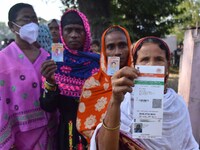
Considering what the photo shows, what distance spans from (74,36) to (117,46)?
43 cm

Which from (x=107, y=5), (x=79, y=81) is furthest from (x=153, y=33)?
(x=79, y=81)

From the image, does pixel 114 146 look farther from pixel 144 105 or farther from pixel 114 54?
pixel 114 54

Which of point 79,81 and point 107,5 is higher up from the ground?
point 107,5

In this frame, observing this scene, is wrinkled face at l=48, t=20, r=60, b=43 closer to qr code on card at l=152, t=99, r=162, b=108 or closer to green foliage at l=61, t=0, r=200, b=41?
green foliage at l=61, t=0, r=200, b=41

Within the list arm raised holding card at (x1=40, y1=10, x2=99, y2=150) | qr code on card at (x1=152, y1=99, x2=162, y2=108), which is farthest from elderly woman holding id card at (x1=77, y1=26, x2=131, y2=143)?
qr code on card at (x1=152, y1=99, x2=162, y2=108)

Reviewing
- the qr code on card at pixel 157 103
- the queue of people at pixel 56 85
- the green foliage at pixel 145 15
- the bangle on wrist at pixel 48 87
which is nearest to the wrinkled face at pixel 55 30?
the queue of people at pixel 56 85

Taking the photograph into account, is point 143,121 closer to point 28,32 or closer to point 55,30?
point 28,32

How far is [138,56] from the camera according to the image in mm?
1756

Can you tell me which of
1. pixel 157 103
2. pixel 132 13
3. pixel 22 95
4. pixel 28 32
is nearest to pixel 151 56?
pixel 157 103

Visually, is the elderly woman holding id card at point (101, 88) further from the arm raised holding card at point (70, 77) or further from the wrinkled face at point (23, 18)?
the wrinkled face at point (23, 18)

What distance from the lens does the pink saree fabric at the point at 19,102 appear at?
2.50 m

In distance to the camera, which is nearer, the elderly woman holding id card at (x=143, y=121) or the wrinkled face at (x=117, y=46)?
the elderly woman holding id card at (x=143, y=121)

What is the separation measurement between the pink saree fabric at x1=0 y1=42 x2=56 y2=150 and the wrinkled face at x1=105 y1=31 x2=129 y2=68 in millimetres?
639

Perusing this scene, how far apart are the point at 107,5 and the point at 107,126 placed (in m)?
9.41
